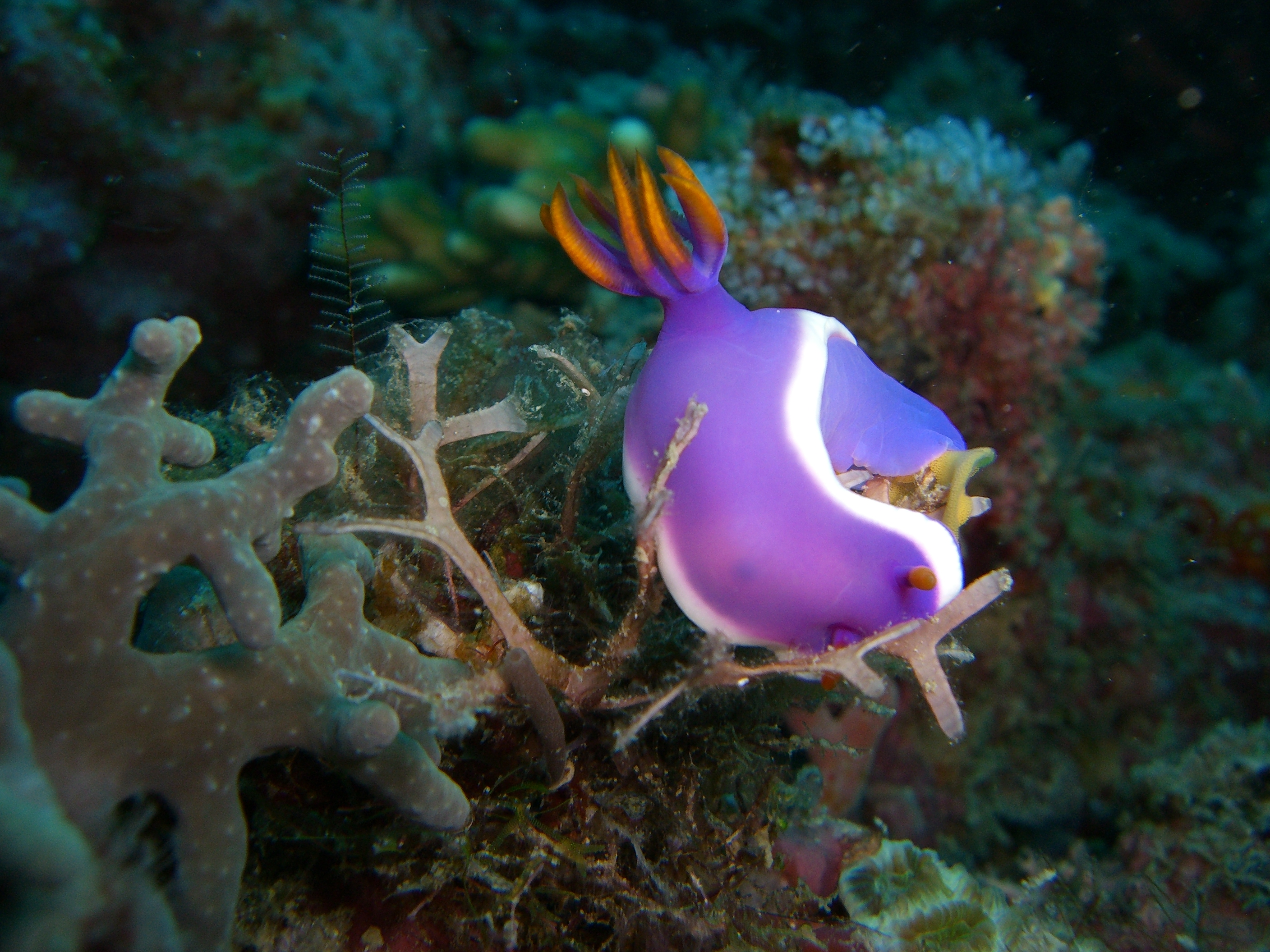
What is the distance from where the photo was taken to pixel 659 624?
1.51m

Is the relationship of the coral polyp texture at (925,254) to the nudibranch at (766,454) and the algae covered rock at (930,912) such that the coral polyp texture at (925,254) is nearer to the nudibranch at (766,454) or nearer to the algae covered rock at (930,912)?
the nudibranch at (766,454)

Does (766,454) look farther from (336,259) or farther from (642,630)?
(336,259)

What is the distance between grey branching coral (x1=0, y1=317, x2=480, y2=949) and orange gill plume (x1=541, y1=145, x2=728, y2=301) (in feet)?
1.91

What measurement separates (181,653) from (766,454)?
1059 millimetres

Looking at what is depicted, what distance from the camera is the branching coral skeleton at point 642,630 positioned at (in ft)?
3.93

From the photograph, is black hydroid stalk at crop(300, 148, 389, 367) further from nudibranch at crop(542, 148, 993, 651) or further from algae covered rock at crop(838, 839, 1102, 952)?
algae covered rock at crop(838, 839, 1102, 952)

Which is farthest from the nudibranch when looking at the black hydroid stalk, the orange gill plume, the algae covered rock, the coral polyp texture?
the coral polyp texture

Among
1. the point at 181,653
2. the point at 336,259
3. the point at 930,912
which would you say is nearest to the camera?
the point at 181,653

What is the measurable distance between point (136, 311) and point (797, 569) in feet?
13.6

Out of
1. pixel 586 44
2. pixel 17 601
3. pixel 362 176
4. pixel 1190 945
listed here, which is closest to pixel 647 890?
pixel 17 601

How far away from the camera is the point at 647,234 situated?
1.41 meters

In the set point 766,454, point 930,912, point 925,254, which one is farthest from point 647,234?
point 925,254

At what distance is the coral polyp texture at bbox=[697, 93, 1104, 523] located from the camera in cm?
354

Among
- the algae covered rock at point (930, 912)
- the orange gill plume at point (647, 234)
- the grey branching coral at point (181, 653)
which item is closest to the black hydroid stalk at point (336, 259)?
the orange gill plume at point (647, 234)
